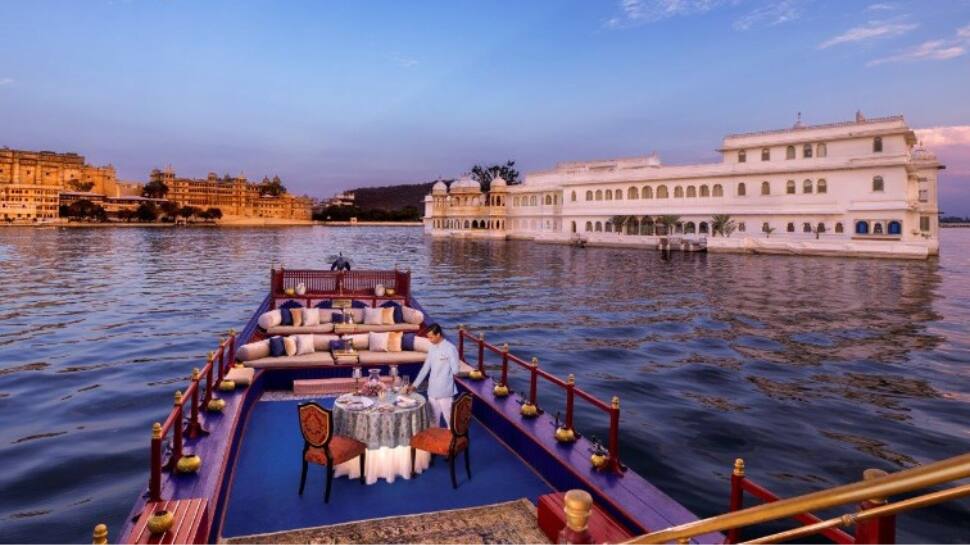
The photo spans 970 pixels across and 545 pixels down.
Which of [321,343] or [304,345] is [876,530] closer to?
[304,345]

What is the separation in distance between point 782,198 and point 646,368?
5301 centimetres

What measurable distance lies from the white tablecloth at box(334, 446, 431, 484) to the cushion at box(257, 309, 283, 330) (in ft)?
27.7

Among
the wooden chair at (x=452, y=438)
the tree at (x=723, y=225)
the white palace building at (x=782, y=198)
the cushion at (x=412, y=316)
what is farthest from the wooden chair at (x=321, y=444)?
the tree at (x=723, y=225)

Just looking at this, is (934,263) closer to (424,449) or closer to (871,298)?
(871,298)

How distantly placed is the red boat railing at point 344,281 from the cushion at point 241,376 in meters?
9.07

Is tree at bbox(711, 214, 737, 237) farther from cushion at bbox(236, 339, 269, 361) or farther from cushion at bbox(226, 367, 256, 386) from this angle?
cushion at bbox(226, 367, 256, 386)

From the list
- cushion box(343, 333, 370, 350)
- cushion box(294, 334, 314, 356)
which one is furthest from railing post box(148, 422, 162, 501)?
cushion box(343, 333, 370, 350)

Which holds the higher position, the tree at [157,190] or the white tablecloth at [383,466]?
the tree at [157,190]

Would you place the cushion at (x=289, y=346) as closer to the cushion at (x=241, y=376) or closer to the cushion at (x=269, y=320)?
the cushion at (x=241, y=376)

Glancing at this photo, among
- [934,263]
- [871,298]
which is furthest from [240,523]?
[934,263]

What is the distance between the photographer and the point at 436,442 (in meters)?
7.23

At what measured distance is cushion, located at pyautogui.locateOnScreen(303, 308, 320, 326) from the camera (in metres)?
15.9


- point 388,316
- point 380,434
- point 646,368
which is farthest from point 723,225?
point 380,434

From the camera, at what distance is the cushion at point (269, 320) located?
1484 centimetres
